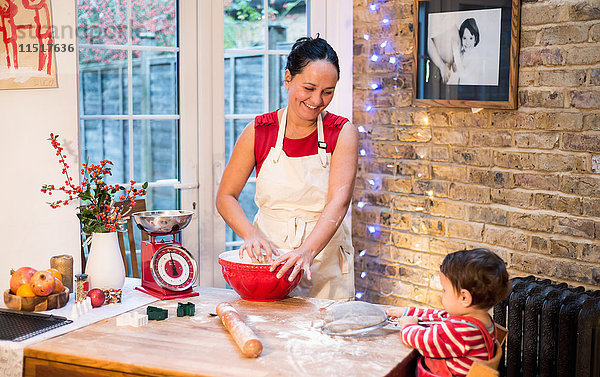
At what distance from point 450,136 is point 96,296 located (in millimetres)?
2193

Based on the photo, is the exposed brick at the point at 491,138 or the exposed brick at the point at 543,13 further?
the exposed brick at the point at 491,138

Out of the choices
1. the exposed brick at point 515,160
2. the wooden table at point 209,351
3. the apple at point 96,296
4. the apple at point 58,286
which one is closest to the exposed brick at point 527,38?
the exposed brick at point 515,160

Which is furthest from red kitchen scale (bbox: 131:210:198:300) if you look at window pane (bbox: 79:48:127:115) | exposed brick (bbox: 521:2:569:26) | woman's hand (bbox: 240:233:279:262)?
exposed brick (bbox: 521:2:569:26)

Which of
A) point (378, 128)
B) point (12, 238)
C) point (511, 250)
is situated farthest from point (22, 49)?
point (511, 250)

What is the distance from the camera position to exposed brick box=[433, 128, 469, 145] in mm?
3684

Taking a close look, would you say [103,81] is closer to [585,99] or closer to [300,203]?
[300,203]

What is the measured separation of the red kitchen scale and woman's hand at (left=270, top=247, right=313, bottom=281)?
0.38m

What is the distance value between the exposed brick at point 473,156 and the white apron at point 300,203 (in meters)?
1.11

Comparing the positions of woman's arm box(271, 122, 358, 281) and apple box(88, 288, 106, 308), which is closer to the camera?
apple box(88, 288, 106, 308)

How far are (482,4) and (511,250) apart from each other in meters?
1.29

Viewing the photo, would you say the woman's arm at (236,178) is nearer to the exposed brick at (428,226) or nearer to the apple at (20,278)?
the apple at (20,278)

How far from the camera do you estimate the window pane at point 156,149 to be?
3973mm

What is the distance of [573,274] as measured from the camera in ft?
10.5

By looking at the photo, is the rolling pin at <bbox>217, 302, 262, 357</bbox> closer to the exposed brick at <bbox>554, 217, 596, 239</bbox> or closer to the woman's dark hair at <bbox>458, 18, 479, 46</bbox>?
the exposed brick at <bbox>554, 217, 596, 239</bbox>
